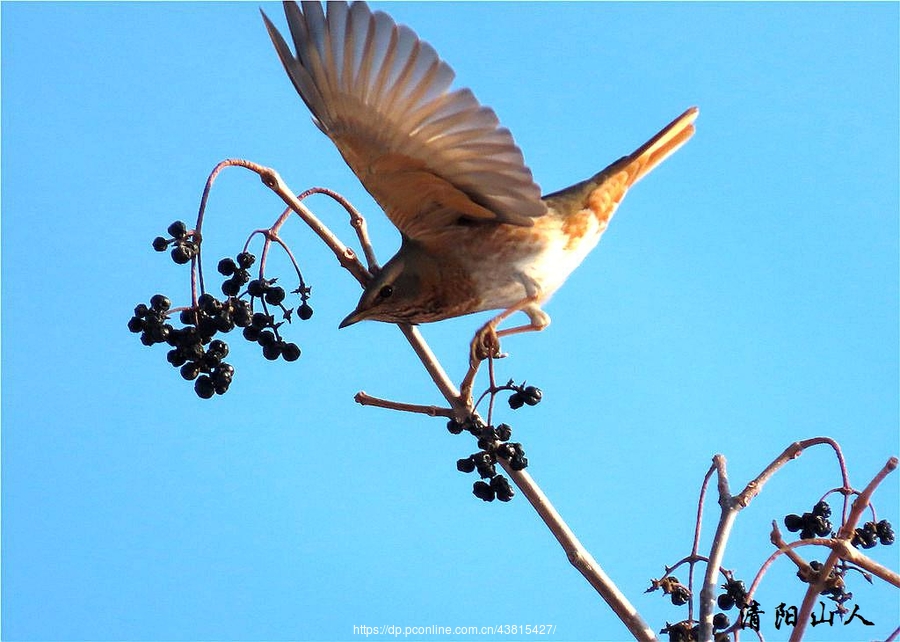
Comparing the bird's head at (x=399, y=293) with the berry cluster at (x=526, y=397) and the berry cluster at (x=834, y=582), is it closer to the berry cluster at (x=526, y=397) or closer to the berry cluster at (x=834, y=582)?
the berry cluster at (x=526, y=397)

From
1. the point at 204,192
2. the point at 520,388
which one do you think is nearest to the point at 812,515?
the point at 520,388

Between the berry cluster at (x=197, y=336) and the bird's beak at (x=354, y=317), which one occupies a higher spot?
the bird's beak at (x=354, y=317)

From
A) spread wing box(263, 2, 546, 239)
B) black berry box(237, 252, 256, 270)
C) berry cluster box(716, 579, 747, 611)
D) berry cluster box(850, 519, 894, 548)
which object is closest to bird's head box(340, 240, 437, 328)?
spread wing box(263, 2, 546, 239)

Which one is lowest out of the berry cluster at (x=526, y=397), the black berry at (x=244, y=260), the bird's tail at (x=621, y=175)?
the berry cluster at (x=526, y=397)

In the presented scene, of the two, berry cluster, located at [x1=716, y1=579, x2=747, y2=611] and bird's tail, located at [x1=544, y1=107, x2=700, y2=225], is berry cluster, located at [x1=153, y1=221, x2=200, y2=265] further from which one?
berry cluster, located at [x1=716, y1=579, x2=747, y2=611]

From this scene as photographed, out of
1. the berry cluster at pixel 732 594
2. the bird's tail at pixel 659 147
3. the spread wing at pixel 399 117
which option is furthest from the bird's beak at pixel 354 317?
the berry cluster at pixel 732 594

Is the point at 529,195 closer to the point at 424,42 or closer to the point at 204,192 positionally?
the point at 424,42

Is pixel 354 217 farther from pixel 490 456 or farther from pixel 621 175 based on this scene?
pixel 621 175
